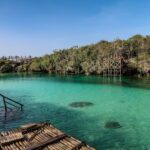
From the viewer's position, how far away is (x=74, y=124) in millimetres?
27453

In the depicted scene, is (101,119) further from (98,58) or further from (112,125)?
(98,58)

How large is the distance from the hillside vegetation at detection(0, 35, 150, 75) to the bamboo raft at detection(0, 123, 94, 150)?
265 feet

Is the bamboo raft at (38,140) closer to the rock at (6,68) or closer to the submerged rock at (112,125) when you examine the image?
the submerged rock at (112,125)

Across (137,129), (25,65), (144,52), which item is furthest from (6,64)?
(137,129)

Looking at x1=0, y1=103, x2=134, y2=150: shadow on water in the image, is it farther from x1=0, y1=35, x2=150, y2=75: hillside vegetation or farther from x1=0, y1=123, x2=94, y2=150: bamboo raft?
x1=0, y1=35, x2=150, y2=75: hillside vegetation

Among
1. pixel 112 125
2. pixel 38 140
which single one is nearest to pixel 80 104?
pixel 112 125

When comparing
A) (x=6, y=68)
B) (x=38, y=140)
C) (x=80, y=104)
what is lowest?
(x=80, y=104)

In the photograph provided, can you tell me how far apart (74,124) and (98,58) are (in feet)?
285

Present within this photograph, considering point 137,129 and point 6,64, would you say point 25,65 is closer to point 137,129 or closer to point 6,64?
point 6,64

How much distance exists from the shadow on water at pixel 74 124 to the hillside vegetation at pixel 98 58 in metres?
67.2

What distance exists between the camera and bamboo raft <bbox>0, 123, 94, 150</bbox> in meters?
16.2

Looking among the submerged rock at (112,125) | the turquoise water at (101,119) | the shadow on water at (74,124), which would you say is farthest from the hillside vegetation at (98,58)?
the submerged rock at (112,125)

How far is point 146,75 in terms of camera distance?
313 feet

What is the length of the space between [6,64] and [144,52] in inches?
3789
